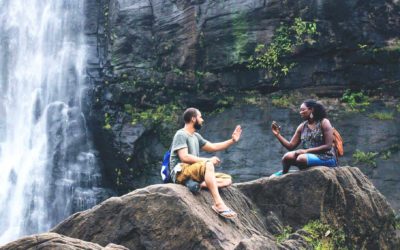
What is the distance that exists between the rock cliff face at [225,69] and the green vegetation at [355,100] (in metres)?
0.26

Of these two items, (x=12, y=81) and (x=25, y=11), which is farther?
(x=25, y=11)

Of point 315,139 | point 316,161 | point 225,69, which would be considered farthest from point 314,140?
point 225,69

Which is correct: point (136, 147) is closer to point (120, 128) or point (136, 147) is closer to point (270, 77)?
point (120, 128)

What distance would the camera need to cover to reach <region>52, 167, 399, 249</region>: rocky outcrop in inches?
286

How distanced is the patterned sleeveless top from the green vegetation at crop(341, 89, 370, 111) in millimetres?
8789

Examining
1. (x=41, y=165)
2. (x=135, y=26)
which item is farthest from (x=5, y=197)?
(x=135, y=26)

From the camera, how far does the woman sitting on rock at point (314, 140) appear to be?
8.63 m

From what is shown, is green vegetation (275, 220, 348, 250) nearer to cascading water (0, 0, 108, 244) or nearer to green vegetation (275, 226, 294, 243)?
Result: green vegetation (275, 226, 294, 243)

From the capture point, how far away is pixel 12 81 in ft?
72.3

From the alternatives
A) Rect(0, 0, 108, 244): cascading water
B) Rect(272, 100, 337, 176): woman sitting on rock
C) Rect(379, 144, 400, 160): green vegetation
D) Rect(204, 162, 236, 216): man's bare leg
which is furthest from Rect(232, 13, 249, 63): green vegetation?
Rect(204, 162, 236, 216): man's bare leg

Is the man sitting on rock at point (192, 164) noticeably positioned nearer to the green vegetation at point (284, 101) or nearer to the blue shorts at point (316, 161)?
the blue shorts at point (316, 161)

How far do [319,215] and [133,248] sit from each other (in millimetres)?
2730

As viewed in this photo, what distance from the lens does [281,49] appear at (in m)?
18.3

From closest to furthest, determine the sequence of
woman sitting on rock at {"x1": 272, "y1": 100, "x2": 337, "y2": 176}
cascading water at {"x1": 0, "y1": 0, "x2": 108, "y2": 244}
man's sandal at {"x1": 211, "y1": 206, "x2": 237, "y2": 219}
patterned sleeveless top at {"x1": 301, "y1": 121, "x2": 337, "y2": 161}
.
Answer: man's sandal at {"x1": 211, "y1": 206, "x2": 237, "y2": 219}, woman sitting on rock at {"x1": 272, "y1": 100, "x2": 337, "y2": 176}, patterned sleeveless top at {"x1": 301, "y1": 121, "x2": 337, "y2": 161}, cascading water at {"x1": 0, "y1": 0, "x2": 108, "y2": 244}
